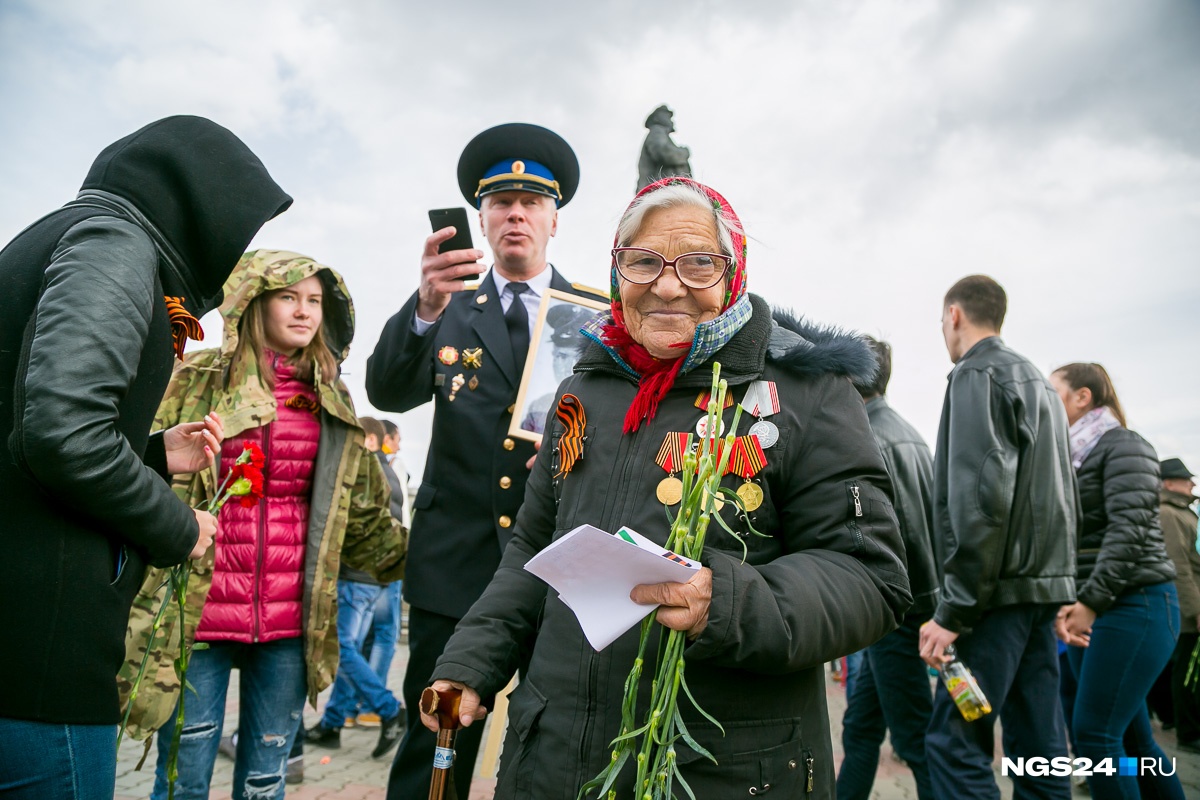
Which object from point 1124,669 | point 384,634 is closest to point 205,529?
point 1124,669

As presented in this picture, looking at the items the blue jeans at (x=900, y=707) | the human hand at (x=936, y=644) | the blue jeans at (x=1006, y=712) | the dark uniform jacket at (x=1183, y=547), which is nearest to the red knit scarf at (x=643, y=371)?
the human hand at (x=936, y=644)

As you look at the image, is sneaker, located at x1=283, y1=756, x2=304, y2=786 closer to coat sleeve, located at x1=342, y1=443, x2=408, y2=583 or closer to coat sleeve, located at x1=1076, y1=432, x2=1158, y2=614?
coat sleeve, located at x1=342, y1=443, x2=408, y2=583

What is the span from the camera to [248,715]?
3.04 meters

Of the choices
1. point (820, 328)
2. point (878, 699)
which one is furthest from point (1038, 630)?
point (820, 328)

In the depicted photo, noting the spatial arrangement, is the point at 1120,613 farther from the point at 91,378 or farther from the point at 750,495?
the point at 91,378

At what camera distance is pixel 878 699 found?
14.2 feet

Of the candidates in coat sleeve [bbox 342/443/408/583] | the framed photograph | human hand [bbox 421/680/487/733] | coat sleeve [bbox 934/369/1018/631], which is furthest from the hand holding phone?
coat sleeve [bbox 934/369/1018/631]

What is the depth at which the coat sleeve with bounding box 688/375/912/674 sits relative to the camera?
61.3 inches

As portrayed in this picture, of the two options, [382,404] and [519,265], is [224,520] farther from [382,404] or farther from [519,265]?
[519,265]

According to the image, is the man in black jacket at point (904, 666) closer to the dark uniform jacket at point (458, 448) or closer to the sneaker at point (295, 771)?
the dark uniform jacket at point (458, 448)

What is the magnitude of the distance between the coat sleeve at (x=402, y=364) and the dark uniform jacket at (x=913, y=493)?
2.13 m

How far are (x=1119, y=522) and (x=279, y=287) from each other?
423 centimetres

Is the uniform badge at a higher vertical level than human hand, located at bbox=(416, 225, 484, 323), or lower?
lower

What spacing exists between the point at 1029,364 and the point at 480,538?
262 cm
